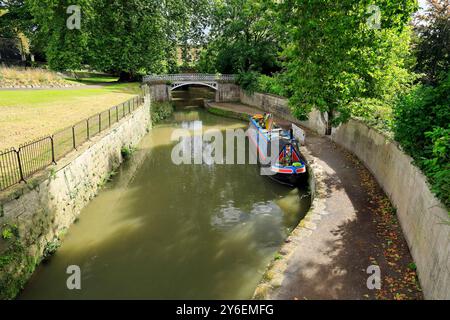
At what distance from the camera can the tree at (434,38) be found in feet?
65.5

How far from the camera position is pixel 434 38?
20531 millimetres

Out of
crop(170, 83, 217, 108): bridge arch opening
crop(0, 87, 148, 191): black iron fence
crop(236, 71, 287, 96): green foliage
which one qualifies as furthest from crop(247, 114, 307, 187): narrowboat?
crop(170, 83, 217, 108): bridge arch opening

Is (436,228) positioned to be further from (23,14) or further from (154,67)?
(23,14)

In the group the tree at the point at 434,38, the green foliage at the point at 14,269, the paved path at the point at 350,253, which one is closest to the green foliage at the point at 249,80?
the tree at the point at 434,38

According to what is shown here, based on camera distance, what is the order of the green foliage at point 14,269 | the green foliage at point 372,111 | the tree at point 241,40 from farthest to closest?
the tree at point 241,40 → the green foliage at point 372,111 → the green foliage at point 14,269

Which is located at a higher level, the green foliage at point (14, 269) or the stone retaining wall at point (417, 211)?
the stone retaining wall at point (417, 211)

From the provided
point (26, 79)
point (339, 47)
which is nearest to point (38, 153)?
point (339, 47)

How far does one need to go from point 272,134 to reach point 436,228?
11.4 m

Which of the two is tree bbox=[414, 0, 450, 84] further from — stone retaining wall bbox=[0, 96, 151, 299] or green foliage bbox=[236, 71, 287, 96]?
stone retaining wall bbox=[0, 96, 151, 299]

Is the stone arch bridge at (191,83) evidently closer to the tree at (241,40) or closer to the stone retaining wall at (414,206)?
the tree at (241,40)

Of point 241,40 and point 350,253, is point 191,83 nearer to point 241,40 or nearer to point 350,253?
point 241,40

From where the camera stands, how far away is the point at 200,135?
26.6m

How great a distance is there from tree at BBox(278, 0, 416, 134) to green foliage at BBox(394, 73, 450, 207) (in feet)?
16.5

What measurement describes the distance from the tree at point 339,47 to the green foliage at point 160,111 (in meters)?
18.2
